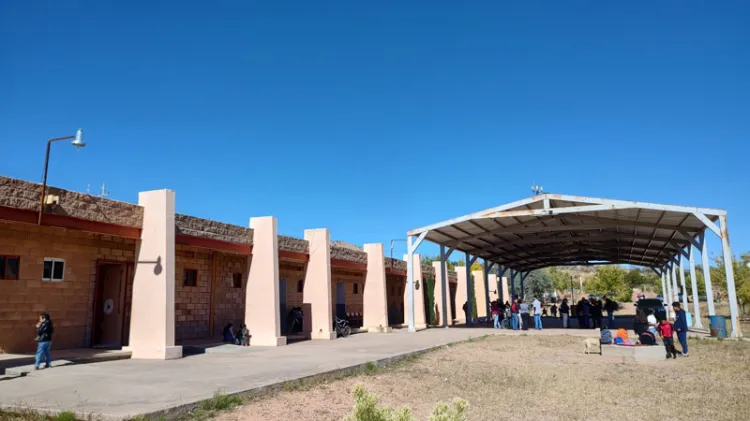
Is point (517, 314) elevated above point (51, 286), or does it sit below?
below

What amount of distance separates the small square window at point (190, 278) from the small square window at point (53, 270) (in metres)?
3.89

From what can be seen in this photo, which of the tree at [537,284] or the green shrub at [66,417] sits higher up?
the tree at [537,284]

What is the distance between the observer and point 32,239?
11.8m

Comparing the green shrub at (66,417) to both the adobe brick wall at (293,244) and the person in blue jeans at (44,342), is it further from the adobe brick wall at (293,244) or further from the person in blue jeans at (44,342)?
the adobe brick wall at (293,244)

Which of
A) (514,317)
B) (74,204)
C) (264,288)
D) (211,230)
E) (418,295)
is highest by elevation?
(74,204)

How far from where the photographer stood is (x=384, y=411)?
3514 millimetres

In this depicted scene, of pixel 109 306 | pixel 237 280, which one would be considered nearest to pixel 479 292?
pixel 237 280

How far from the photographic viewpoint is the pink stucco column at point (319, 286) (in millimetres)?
18781

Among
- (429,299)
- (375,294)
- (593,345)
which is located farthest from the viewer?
(429,299)

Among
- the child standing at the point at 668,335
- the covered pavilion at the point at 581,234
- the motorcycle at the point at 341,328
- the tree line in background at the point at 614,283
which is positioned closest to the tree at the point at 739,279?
the tree line in background at the point at 614,283

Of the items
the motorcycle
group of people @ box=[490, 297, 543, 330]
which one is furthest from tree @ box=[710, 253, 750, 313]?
the motorcycle

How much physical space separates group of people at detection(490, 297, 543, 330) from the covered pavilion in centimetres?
194

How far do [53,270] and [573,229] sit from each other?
20459mm

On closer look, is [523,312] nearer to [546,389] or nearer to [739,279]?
[546,389]
